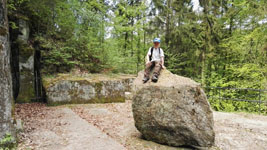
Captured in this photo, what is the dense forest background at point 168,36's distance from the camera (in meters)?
9.09

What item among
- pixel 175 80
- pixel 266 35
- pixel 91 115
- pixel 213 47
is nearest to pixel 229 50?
pixel 213 47

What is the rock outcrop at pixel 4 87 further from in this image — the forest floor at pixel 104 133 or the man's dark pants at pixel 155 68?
the man's dark pants at pixel 155 68

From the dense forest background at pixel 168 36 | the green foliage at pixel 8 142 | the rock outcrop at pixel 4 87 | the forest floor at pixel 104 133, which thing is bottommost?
the forest floor at pixel 104 133

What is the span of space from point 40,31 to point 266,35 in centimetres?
1352

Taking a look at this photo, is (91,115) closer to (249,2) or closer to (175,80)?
(175,80)

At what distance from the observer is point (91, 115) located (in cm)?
652

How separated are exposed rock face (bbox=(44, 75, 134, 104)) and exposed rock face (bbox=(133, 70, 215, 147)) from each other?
5123 mm

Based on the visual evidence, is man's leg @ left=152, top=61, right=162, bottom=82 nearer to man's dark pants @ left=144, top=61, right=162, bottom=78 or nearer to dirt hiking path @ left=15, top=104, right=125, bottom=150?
man's dark pants @ left=144, top=61, right=162, bottom=78

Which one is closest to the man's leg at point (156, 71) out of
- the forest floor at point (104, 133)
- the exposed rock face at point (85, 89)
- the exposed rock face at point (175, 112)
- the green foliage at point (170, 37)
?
the exposed rock face at point (175, 112)

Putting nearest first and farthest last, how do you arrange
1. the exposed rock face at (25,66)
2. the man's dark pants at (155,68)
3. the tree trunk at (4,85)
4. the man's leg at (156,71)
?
1. the tree trunk at (4,85)
2. the man's leg at (156,71)
3. the man's dark pants at (155,68)
4. the exposed rock face at (25,66)

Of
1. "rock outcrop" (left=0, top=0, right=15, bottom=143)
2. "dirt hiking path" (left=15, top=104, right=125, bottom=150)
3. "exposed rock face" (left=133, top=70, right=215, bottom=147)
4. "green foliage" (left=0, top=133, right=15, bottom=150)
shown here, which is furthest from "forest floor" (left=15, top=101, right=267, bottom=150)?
"rock outcrop" (left=0, top=0, right=15, bottom=143)

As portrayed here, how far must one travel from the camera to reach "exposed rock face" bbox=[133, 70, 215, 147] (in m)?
3.73

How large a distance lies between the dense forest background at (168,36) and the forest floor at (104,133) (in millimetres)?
4250

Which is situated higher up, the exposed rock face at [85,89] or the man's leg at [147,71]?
the man's leg at [147,71]
